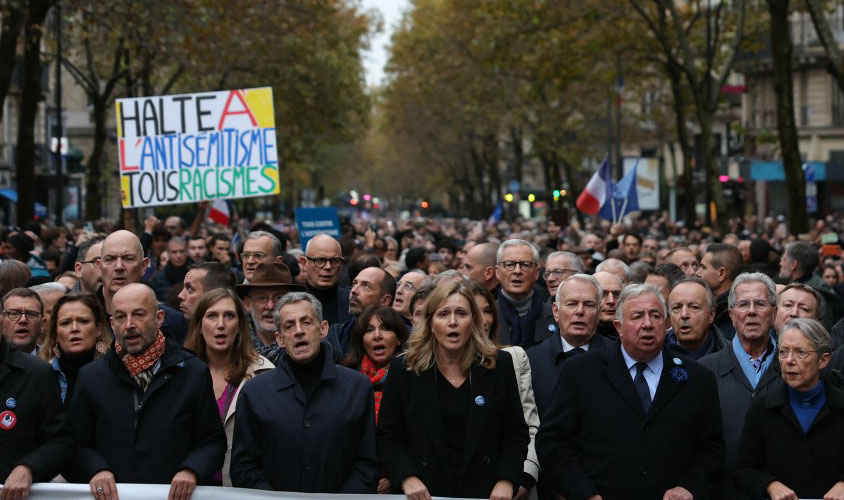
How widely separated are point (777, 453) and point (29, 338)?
406 centimetres

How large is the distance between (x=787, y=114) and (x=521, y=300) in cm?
1407

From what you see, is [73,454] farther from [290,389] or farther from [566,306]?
[566,306]

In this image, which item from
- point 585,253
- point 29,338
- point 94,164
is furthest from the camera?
point 94,164

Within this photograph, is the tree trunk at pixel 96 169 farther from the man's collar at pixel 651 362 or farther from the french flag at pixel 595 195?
the man's collar at pixel 651 362

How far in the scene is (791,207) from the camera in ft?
75.8

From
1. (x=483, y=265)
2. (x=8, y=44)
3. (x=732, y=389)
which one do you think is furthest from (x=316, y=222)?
(x=732, y=389)

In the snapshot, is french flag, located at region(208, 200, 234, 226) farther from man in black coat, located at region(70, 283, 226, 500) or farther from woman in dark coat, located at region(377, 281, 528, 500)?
woman in dark coat, located at region(377, 281, 528, 500)

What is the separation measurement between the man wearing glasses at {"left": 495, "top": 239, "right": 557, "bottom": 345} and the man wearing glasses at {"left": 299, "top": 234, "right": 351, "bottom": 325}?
4.08 ft

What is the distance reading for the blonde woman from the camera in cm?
762

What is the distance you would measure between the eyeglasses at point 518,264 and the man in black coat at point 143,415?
335 cm

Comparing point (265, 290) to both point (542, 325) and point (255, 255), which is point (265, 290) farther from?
point (542, 325)

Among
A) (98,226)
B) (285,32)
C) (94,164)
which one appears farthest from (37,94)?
(285,32)

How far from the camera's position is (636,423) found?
6789 mm

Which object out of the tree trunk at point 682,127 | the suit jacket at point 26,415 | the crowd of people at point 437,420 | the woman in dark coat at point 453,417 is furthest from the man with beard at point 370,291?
the tree trunk at point 682,127
